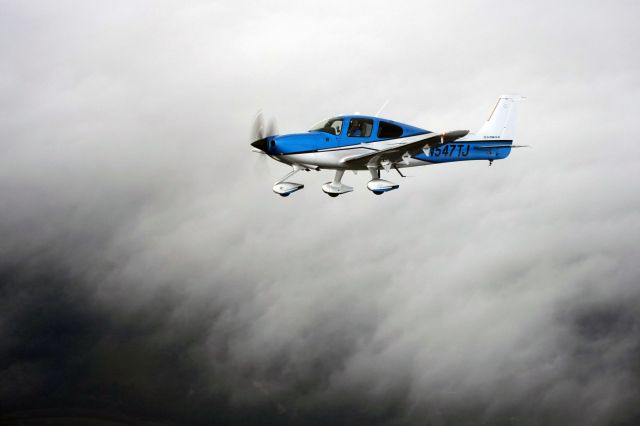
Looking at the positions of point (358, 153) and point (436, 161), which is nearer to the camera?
point (358, 153)

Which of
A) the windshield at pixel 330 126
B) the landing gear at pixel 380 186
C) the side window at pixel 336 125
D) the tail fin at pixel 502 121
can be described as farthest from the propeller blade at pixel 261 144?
the tail fin at pixel 502 121

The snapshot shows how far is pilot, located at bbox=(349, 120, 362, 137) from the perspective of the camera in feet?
109

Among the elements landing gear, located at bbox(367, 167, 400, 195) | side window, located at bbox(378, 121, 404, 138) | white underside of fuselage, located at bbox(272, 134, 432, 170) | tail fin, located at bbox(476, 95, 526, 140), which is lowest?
landing gear, located at bbox(367, 167, 400, 195)

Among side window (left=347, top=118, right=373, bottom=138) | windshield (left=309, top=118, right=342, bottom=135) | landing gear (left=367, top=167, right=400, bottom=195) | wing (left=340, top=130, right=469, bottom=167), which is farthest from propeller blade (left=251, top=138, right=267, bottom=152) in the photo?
landing gear (left=367, top=167, right=400, bottom=195)

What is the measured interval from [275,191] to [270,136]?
7.64 feet

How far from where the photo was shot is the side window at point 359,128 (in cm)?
3331

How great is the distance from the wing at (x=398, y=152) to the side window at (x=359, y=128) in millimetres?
979

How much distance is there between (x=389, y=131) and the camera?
110ft

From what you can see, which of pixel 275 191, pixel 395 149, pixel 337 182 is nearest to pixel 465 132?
pixel 395 149

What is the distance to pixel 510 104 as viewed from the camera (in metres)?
37.9

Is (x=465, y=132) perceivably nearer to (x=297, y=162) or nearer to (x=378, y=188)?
(x=378, y=188)

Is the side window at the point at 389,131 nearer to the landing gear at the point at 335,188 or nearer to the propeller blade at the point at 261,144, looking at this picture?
the landing gear at the point at 335,188

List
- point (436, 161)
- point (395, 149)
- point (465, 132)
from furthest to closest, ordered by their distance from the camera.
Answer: point (436, 161)
point (395, 149)
point (465, 132)

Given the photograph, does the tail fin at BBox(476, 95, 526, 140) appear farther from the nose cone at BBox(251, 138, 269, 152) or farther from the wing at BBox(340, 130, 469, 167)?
the nose cone at BBox(251, 138, 269, 152)
